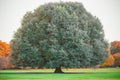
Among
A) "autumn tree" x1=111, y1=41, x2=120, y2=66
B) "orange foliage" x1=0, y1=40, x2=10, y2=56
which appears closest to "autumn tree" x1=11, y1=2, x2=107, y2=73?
"orange foliage" x1=0, y1=40, x2=10, y2=56

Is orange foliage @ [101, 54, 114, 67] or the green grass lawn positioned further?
orange foliage @ [101, 54, 114, 67]

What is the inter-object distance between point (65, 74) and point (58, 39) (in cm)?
191

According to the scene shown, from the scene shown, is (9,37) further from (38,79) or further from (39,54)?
(38,79)

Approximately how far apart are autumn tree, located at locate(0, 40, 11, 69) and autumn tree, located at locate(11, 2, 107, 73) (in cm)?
29

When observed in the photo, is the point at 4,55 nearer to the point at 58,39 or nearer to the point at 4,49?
the point at 4,49

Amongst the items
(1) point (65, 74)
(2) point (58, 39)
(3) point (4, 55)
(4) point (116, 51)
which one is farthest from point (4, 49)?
(4) point (116, 51)

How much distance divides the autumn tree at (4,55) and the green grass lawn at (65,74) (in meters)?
0.38

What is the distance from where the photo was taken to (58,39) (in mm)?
25156

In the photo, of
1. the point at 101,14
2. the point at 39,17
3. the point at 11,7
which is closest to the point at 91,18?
the point at 101,14

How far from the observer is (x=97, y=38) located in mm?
25844

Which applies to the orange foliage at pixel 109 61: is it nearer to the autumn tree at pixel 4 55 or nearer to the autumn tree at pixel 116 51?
the autumn tree at pixel 116 51

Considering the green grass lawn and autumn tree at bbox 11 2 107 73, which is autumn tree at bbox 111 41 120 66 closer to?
the green grass lawn

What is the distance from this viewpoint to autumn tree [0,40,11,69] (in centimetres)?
2438

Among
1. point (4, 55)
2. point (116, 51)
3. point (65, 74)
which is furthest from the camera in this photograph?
point (4, 55)
